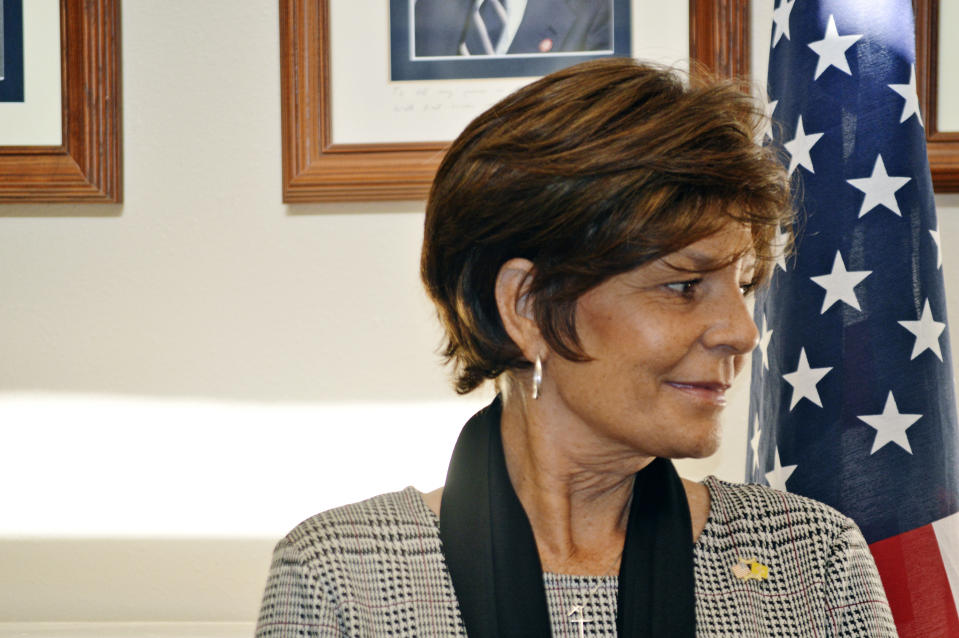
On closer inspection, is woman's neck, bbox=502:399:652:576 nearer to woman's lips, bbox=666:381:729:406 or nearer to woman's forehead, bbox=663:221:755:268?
woman's lips, bbox=666:381:729:406

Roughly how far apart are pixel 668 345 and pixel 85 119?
123 centimetres

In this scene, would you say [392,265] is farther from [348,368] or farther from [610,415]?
[610,415]

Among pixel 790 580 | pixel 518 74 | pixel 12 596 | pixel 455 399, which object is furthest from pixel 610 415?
pixel 12 596

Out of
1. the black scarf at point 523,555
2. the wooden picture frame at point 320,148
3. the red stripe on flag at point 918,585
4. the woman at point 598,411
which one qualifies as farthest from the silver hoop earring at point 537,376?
the wooden picture frame at point 320,148

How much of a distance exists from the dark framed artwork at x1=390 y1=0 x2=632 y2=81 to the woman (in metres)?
0.61

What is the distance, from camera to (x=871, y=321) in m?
1.30

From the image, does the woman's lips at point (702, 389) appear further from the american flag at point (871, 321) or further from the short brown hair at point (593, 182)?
the american flag at point (871, 321)

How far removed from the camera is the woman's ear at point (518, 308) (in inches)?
46.1

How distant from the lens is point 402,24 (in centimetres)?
177

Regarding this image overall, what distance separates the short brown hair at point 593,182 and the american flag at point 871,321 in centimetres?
17

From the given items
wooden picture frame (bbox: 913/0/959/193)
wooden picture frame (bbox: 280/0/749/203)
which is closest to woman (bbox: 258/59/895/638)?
wooden picture frame (bbox: 280/0/749/203)

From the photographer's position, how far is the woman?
1.10 m

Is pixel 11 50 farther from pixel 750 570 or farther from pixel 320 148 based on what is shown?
pixel 750 570

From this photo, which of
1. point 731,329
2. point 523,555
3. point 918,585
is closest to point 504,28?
point 731,329
